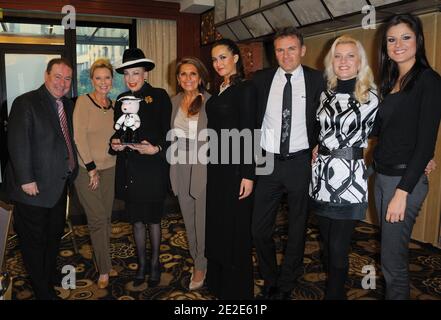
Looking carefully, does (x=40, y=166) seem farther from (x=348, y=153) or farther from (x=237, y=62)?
(x=348, y=153)

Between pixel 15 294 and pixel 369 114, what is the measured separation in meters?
2.52

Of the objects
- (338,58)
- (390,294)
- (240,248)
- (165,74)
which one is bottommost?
(390,294)

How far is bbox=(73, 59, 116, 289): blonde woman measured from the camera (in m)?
2.50

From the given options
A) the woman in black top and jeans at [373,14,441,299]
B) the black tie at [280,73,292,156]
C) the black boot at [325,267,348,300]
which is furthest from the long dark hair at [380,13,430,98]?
the black boot at [325,267,348,300]

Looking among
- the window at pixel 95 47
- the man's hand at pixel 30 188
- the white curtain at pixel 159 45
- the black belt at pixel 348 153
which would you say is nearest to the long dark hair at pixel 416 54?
the black belt at pixel 348 153

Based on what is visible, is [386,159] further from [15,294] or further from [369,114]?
[15,294]

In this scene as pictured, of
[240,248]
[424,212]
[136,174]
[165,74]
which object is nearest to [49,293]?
[136,174]

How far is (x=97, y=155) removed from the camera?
257 cm

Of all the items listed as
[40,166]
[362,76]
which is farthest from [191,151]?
[362,76]

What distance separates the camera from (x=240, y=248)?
7.62 ft

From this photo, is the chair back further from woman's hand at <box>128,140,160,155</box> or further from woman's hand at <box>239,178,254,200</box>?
woman's hand at <box>239,178,254,200</box>

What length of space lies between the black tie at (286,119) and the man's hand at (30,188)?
1.46 metres

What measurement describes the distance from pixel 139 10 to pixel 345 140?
4.88 m

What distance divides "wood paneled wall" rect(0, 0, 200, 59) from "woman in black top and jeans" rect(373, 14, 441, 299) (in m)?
4.67
